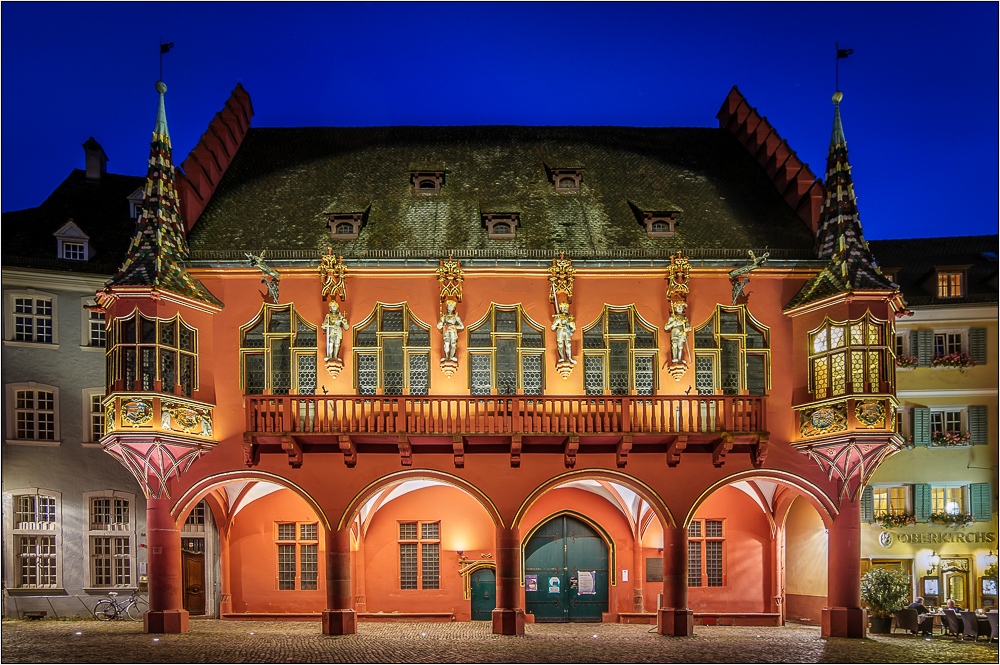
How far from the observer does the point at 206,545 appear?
1315 inches

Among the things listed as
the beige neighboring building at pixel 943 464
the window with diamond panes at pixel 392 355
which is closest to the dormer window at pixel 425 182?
the window with diamond panes at pixel 392 355

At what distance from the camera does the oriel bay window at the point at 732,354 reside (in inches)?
1156

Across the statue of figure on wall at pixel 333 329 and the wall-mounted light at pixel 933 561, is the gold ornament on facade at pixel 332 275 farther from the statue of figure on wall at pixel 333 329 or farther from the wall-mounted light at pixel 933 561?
the wall-mounted light at pixel 933 561

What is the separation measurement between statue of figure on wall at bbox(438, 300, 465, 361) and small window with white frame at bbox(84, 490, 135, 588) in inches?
445

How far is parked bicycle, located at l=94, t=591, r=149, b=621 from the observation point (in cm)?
3200

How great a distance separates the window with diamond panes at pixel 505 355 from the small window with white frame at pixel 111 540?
11612mm

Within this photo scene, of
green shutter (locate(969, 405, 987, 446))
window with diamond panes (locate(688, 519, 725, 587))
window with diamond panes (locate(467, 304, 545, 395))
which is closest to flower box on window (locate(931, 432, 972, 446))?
green shutter (locate(969, 405, 987, 446))

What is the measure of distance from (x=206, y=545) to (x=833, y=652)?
17.8 meters

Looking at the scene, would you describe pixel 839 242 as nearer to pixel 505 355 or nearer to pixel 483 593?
pixel 505 355

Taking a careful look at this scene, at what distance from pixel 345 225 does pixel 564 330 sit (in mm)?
6631

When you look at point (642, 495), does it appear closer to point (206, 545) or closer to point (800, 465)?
point (800, 465)

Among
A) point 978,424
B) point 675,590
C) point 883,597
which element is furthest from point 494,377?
point 978,424

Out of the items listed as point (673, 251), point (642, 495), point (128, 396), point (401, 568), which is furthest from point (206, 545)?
point (673, 251)

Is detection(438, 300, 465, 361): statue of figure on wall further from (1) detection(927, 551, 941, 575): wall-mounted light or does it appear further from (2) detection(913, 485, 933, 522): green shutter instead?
(1) detection(927, 551, 941, 575): wall-mounted light
